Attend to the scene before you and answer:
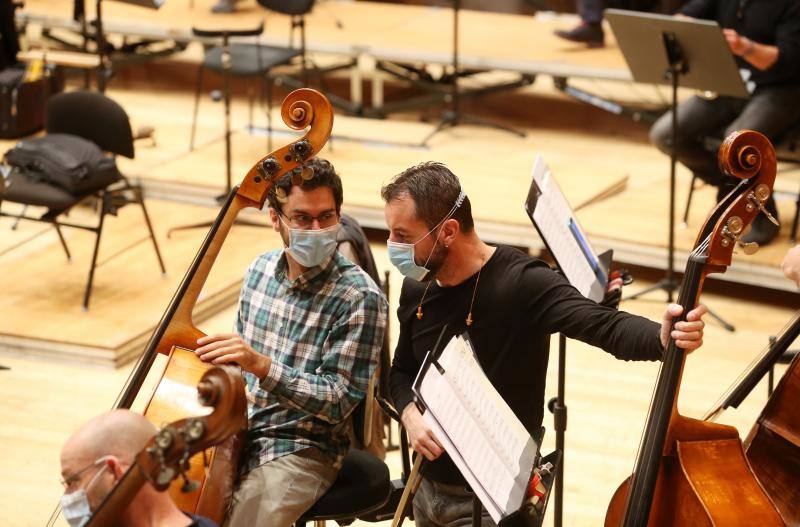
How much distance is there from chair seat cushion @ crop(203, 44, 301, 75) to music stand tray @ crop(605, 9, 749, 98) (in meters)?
2.40

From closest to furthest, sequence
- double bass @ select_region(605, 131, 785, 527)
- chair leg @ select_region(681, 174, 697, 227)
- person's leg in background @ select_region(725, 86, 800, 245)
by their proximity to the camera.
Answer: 1. double bass @ select_region(605, 131, 785, 527)
2. person's leg in background @ select_region(725, 86, 800, 245)
3. chair leg @ select_region(681, 174, 697, 227)

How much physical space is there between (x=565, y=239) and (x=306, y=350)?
724 mm

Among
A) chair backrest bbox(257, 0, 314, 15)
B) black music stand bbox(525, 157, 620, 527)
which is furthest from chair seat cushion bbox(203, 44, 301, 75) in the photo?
black music stand bbox(525, 157, 620, 527)

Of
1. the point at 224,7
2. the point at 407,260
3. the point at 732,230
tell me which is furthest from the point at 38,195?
the point at 224,7

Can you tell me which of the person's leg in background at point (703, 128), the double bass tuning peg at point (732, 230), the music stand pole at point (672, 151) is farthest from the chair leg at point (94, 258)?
the double bass tuning peg at point (732, 230)

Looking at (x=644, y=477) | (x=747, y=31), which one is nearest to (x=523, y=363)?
(x=644, y=477)

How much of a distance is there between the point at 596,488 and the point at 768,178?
1.94m

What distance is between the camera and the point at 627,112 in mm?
7559

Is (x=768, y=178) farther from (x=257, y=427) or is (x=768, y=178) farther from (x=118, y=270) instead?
(x=118, y=270)

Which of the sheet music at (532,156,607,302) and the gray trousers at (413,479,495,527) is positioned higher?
the sheet music at (532,156,607,302)

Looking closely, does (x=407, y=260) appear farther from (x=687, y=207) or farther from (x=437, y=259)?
(x=687, y=207)

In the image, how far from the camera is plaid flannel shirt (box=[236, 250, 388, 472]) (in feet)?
9.06

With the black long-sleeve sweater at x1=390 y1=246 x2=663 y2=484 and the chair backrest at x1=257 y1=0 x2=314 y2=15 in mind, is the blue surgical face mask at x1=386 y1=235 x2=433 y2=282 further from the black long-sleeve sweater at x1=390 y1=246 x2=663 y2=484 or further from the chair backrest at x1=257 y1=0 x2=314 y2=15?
the chair backrest at x1=257 y1=0 x2=314 y2=15

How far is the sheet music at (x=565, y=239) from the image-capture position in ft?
9.36
